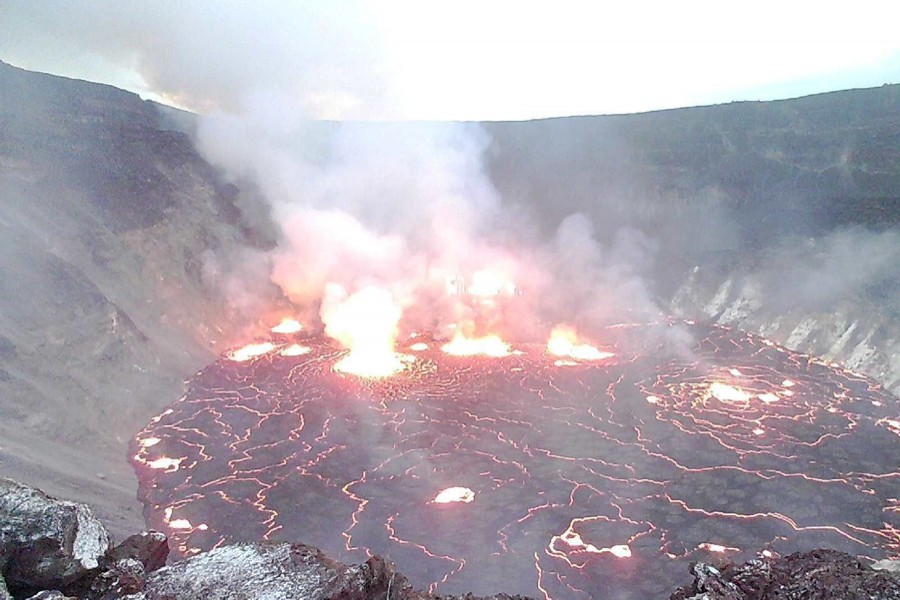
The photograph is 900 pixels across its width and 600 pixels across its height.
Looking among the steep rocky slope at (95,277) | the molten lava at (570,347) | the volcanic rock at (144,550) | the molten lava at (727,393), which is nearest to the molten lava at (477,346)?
the molten lava at (570,347)

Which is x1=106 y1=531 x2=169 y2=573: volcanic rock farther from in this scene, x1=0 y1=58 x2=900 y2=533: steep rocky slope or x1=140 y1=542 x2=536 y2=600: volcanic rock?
x1=0 y1=58 x2=900 y2=533: steep rocky slope

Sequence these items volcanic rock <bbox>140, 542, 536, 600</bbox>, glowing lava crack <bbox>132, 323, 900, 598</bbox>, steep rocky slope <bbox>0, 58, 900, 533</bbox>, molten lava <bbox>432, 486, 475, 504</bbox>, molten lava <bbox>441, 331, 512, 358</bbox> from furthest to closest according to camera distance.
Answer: molten lava <bbox>441, 331, 512, 358</bbox> < steep rocky slope <bbox>0, 58, 900, 533</bbox> < molten lava <bbox>432, 486, 475, 504</bbox> < glowing lava crack <bbox>132, 323, 900, 598</bbox> < volcanic rock <bbox>140, 542, 536, 600</bbox>

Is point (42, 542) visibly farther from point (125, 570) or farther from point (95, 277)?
point (95, 277)

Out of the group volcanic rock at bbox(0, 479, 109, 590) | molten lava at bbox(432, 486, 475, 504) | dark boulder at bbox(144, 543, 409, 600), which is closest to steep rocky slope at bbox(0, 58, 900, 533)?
molten lava at bbox(432, 486, 475, 504)

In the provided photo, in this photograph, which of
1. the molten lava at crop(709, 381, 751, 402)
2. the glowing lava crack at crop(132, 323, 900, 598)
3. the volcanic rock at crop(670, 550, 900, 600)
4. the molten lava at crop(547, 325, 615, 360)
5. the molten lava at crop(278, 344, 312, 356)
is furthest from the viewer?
the molten lava at crop(278, 344, 312, 356)

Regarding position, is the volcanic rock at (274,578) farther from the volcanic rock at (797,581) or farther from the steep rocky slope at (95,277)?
the steep rocky slope at (95,277)

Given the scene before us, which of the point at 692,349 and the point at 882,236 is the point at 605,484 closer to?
the point at 692,349
